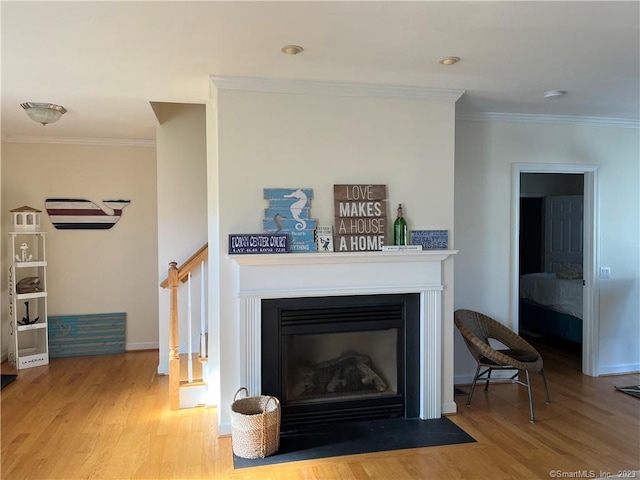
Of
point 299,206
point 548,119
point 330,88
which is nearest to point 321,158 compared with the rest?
point 299,206

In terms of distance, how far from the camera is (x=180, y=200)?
4629 millimetres

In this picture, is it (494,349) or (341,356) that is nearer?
(341,356)

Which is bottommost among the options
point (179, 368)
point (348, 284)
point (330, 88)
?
point (179, 368)

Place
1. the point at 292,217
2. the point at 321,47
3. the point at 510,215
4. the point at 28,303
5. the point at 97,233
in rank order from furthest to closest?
the point at 97,233, the point at 28,303, the point at 510,215, the point at 292,217, the point at 321,47

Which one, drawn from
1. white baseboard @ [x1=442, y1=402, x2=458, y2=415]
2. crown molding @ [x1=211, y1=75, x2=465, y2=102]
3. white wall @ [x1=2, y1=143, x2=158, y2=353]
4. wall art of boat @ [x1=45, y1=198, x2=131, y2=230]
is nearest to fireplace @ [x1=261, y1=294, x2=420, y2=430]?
white baseboard @ [x1=442, y1=402, x2=458, y2=415]

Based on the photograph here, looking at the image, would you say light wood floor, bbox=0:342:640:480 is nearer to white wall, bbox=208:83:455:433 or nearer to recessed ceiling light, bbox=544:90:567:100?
white wall, bbox=208:83:455:433

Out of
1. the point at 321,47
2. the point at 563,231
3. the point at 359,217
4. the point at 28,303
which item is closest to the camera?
the point at 321,47

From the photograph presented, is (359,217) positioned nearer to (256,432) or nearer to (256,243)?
(256,243)

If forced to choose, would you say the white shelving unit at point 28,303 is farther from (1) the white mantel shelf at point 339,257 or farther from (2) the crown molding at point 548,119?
(2) the crown molding at point 548,119

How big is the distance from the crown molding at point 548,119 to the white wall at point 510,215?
44 millimetres

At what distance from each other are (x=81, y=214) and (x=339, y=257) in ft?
11.4

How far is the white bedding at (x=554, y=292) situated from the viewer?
5.20m

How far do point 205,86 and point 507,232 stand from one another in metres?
2.79

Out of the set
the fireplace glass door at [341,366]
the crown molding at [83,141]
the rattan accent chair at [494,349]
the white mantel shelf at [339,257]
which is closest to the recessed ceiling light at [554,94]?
the white mantel shelf at [339,257]
